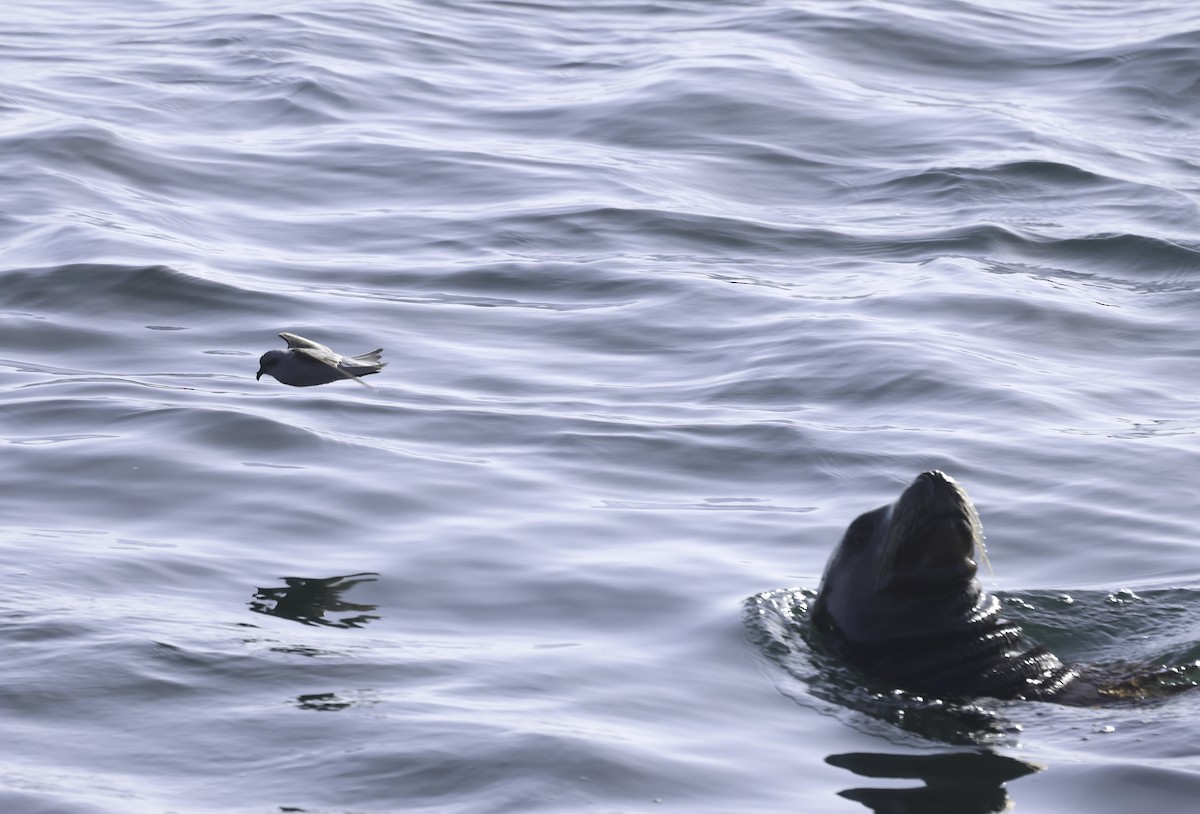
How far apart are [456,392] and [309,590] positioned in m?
3.17

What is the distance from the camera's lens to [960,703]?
598 centimetres

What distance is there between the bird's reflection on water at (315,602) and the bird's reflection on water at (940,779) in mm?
1990

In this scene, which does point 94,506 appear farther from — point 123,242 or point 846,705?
point 123,242

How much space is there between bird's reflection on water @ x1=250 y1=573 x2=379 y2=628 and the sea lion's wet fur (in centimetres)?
172

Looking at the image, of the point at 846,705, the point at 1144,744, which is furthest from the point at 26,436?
the point at 1144,744

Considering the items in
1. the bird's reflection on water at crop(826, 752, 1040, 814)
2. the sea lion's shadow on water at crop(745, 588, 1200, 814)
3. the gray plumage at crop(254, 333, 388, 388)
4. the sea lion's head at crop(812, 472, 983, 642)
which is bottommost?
the bird's reflection on water at crop(826, 752, 1040, 814)

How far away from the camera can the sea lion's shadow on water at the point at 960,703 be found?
5328 mm

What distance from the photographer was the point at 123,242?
1287 cm

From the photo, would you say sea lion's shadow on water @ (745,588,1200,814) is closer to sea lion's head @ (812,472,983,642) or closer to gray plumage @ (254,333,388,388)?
sea lion's head @ (812,472,983,642)

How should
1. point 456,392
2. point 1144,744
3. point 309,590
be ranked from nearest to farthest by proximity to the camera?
point 1144,744
point 309,590
point 456,392

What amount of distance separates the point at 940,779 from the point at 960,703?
624mm

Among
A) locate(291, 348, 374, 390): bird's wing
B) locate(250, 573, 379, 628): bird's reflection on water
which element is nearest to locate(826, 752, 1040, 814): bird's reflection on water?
locate(250, 573, 379, 628): bird's reflection on water

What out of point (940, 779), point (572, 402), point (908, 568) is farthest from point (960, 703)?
point (572, 402)

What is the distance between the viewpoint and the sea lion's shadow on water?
5.33 meters
